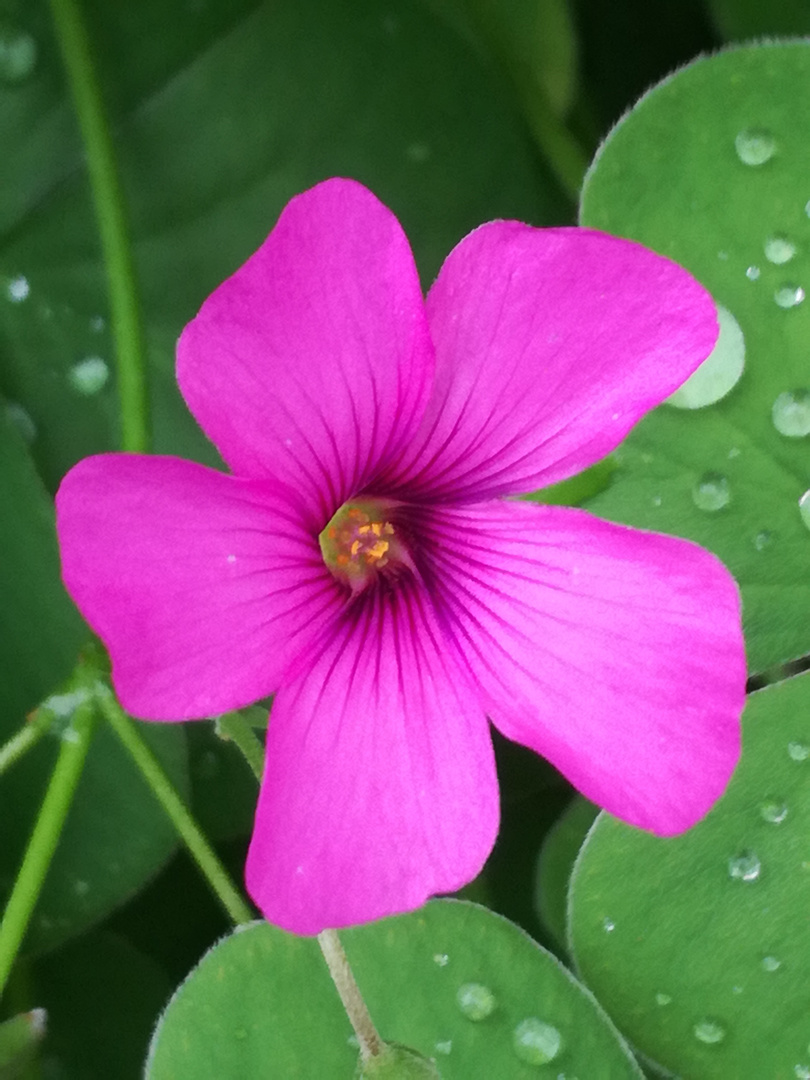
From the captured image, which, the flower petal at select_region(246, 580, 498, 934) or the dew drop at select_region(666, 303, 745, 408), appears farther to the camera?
the dew drop at select_region(666, 303, 745, 408)

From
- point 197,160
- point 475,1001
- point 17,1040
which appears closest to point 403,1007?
point 475,1001

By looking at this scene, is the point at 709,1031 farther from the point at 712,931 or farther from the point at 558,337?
the point at 558,337

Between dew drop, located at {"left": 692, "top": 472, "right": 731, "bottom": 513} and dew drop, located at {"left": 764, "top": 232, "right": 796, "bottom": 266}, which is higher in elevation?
dew drop, located at {"left": 764, "top": 232, "right": 796, "bottom": 266}

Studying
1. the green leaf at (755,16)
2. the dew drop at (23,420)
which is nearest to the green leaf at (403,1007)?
the dew drop at (23,420)

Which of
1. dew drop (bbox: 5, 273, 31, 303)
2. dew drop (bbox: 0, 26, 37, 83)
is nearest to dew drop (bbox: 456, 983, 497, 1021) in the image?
dew drop (bbox: 5, 273, 31, 303)

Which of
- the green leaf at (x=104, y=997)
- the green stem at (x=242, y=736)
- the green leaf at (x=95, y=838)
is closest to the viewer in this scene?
the green stem at (x=242, y=736)

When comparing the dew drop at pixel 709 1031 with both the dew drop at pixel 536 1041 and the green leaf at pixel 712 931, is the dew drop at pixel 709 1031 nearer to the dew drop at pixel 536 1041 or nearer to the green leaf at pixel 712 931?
the green leaf at pixel 712 931

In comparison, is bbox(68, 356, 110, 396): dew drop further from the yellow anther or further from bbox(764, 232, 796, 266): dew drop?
bbox(764, 232, 796, 266): dew drop
